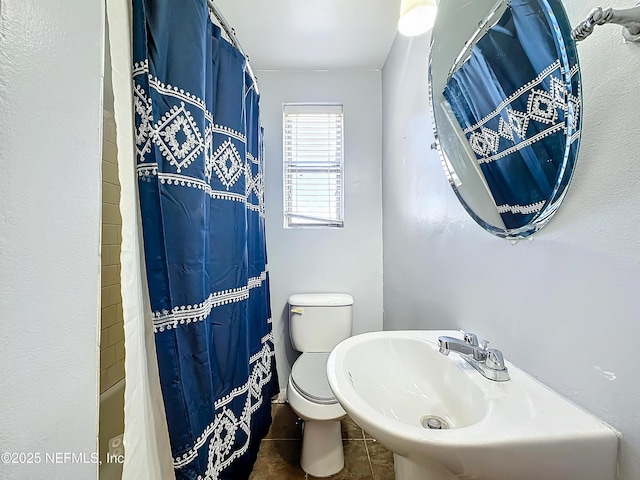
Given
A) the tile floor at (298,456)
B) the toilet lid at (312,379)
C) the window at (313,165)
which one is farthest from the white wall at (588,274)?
the window at (313,165)

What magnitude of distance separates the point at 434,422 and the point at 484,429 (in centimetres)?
30

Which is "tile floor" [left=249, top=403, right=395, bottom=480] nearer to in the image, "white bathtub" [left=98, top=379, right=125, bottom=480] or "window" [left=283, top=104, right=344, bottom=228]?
"white bathtub" [left=98, top=379, right=125, bottom=480]

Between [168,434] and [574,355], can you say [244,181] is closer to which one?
[168,434]

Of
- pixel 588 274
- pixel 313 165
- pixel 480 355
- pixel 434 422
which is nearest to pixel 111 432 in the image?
pixel 434 422

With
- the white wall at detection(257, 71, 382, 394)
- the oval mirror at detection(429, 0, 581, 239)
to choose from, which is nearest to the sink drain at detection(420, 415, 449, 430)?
the oval mirror at detection(429, 0, 581, 239)

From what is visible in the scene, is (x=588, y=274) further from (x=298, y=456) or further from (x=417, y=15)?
(x=298, y=456)

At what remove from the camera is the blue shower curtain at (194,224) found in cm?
74

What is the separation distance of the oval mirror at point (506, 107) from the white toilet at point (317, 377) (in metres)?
1.02

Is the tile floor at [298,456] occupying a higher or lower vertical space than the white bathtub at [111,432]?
lower

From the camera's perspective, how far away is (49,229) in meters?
0.42

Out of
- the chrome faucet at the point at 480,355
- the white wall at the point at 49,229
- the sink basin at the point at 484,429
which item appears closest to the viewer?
the white wall at the point at 49,229

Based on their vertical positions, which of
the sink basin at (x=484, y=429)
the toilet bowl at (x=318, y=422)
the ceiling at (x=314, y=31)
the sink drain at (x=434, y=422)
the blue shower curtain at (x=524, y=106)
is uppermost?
the ceiling at (x=314, y=31)

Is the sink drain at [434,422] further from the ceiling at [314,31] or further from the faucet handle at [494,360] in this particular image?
the ceiling at [314,31]

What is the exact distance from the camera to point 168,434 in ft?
2.59
